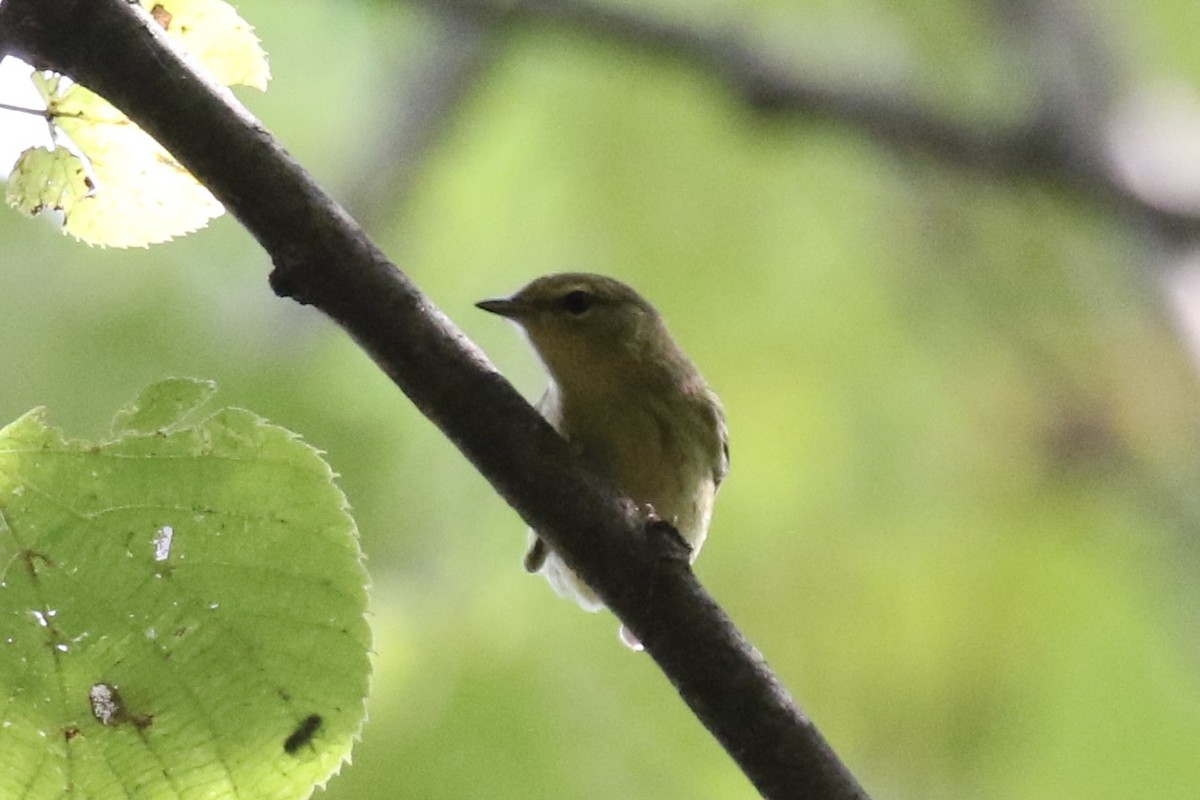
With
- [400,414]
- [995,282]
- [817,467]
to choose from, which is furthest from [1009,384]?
[400,414]

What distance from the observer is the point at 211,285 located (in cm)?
724

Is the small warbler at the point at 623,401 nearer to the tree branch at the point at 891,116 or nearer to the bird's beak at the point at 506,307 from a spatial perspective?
the bird's beak at the point at 506,307

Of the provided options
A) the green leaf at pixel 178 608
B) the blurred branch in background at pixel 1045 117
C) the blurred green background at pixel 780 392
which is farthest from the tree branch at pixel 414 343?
the blurred green background at pixel 780 392

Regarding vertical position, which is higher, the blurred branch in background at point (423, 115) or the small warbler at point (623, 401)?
the blurred branch in background at point (423, 115)

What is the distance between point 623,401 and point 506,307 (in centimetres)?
47

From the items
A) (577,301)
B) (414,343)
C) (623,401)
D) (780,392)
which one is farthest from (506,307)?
(780,392)

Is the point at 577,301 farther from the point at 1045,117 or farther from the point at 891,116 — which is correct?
the point at 1045,117

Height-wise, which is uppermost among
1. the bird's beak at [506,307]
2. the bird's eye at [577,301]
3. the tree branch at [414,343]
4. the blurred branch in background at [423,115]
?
the blurred branch in background at [423,115]

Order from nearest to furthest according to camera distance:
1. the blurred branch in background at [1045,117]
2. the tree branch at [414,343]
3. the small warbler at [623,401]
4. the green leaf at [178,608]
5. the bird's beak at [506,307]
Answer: the tree branch at [414,343] → the green leaf at [178,608] → the small warbler at [623,401] → the bird's beak at [506,307] → the blurred branch in background at [1045,117]

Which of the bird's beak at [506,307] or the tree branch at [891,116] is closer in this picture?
the bird's beak at [506,307]

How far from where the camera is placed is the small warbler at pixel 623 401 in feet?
11.0

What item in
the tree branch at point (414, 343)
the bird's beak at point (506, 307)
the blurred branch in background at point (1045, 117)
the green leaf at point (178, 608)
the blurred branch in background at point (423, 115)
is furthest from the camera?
the blurred branch in background at point (423, 115)

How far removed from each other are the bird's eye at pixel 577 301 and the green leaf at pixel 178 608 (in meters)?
1.51

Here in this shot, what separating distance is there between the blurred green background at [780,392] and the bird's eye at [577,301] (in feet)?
7.36
